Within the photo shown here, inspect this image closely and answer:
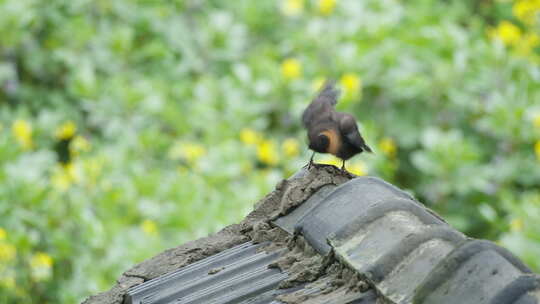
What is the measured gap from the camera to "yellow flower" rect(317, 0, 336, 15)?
7.46m

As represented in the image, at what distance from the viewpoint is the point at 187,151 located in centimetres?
611

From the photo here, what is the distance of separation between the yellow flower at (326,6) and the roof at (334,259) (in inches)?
204

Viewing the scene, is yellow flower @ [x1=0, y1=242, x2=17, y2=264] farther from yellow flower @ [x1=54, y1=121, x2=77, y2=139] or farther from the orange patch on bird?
the orange patch on bird

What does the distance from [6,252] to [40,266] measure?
Result: 0.26m

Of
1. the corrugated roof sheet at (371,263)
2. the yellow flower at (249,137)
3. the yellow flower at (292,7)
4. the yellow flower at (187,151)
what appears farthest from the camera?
the yellow flower at (292,7)

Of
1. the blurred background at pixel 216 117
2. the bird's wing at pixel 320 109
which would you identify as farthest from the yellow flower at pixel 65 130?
the bird's wing at pixel 320 109

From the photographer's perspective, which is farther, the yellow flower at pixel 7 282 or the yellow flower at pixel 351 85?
the yellow flower at pixel 351 85

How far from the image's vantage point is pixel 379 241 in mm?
1914

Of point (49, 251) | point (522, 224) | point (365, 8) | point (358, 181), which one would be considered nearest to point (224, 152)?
point (49, 251)

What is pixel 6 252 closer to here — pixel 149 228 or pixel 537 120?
pixel 149 228

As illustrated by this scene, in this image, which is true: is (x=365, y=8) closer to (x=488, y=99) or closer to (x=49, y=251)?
(x=488, y=99)

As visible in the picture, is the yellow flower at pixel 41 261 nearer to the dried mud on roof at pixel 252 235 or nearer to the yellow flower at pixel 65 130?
the yellow flower at pixel 65 130

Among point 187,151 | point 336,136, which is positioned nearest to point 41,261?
point 187,151

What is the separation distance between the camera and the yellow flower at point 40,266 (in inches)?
220
